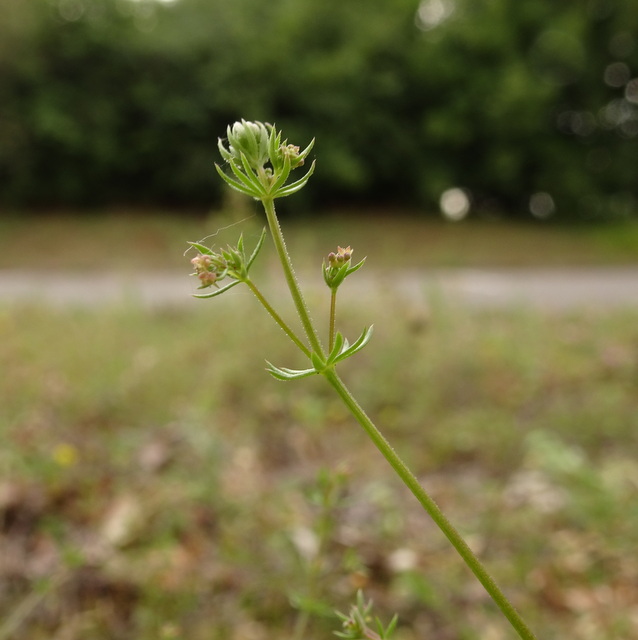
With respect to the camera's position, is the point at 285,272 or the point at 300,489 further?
the point at 300,489

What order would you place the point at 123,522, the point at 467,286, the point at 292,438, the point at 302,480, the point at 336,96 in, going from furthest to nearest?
1. the point at 336,96
2. the point at 467,286
3. the point at 292,438
4. the point at 302,480
5. the point at 123,522

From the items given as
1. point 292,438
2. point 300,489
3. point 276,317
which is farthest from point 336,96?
point 276,317

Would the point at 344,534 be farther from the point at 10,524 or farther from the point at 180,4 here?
the point at 180,4

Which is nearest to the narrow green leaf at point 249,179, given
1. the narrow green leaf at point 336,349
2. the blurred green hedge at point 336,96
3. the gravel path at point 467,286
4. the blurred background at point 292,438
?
the narrow green leaf at point 336,349

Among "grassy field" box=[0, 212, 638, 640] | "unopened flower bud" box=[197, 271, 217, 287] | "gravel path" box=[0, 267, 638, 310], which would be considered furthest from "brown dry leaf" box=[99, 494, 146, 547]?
"gravel path" box=[0, 267, 638, 310]

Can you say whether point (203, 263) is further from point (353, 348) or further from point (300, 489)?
point (300, 489)

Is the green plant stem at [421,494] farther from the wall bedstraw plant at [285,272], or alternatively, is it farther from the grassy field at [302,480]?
the grassy field at [302,480]

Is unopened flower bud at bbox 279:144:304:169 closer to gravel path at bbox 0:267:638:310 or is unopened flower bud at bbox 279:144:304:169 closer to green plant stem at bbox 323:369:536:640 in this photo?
green plant stem at bbox 323:369:536:640

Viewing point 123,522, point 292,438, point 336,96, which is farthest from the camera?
point 336,96
